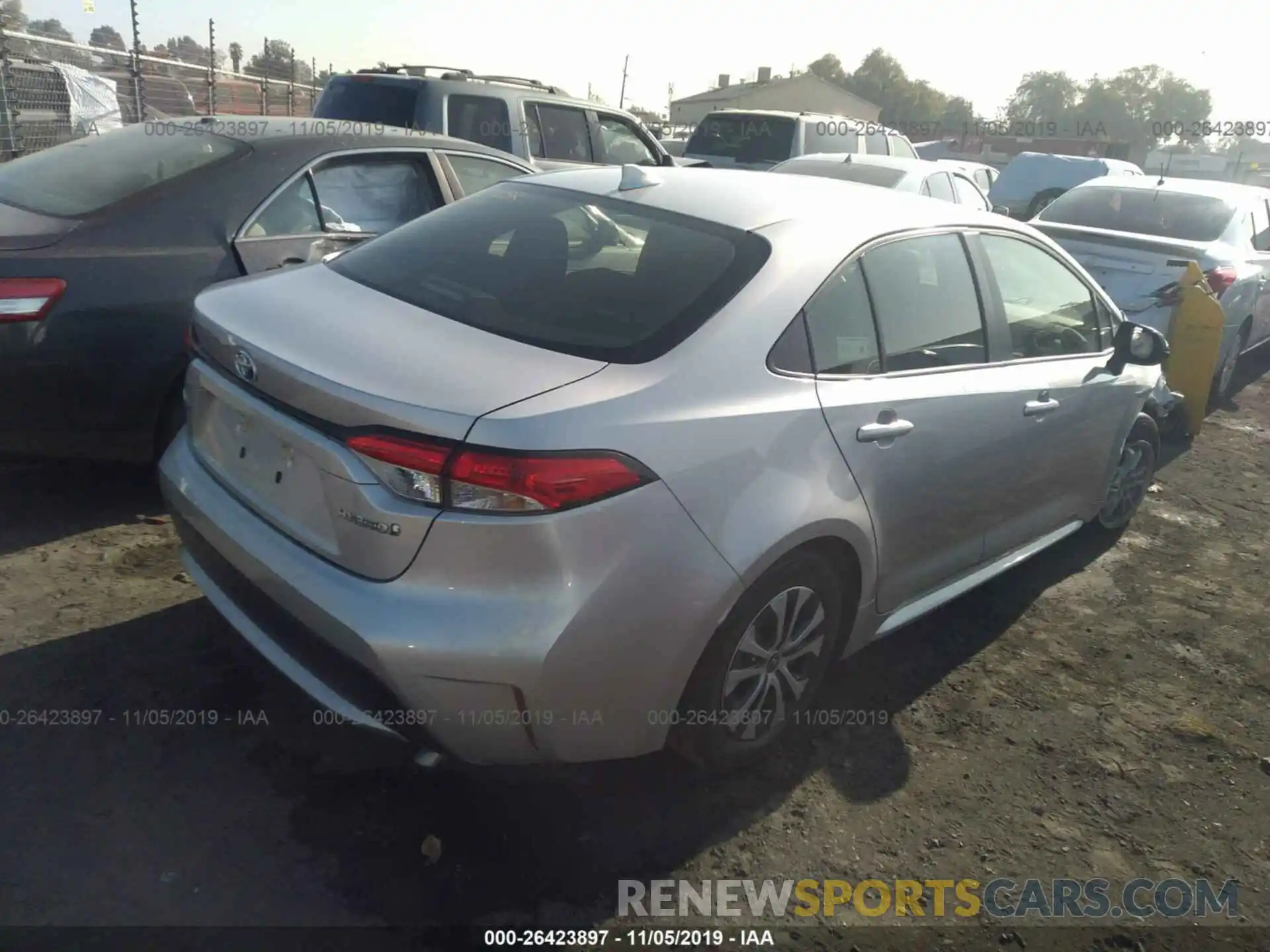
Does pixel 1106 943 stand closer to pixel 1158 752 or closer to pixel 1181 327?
pixel 1158 752

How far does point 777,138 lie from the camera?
43.4 ft

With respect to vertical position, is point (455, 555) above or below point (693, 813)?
above

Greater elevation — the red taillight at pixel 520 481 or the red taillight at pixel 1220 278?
the red taillight at pixel 520 481

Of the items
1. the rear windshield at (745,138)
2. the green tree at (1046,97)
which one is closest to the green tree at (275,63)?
the rear windshield at (745,138)

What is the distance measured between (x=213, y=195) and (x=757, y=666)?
302cm

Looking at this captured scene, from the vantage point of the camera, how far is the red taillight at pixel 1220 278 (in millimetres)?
7277

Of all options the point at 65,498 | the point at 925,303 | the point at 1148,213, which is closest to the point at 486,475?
the point at 925,303

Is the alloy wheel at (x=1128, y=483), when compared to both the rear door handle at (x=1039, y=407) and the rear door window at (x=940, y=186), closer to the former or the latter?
the rear door handle at (x=1039, y=407)

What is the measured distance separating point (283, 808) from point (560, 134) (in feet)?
25.8

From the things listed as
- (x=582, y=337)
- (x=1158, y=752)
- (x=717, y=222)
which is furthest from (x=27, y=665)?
(x=1158, y=752)

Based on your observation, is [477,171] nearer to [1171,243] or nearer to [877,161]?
[1171,243]

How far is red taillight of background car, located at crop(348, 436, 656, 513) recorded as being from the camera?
221cm

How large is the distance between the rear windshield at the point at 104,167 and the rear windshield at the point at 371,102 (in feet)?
13.1

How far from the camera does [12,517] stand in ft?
13.6
